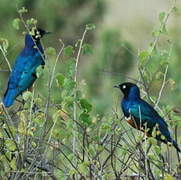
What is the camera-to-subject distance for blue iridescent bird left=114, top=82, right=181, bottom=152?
14.8ft

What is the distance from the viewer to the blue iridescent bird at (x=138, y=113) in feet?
14.8

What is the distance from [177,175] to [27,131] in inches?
26.6

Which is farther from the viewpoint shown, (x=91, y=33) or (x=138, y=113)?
(x=91, y=33)

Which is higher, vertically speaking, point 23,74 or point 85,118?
point 23,74

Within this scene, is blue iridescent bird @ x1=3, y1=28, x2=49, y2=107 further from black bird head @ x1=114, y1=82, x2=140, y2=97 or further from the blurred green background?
the blurred green background

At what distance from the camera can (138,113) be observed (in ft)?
16.5

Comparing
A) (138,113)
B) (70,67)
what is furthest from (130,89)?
(70,67)

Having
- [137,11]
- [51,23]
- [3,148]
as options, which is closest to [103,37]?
[51,23]

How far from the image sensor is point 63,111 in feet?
12.2

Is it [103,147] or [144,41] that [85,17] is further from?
[103,147]

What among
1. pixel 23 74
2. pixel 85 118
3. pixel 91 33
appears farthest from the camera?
pixel 91 33

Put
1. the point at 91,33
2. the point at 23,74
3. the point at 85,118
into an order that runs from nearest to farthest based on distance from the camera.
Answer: the point at 85,118
the point at 23,74
the point at 91,33

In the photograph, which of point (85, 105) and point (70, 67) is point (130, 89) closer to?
point (70, 67)

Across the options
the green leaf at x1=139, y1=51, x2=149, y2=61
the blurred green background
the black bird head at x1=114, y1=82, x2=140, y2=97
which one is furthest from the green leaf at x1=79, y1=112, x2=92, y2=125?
the blurred green background
